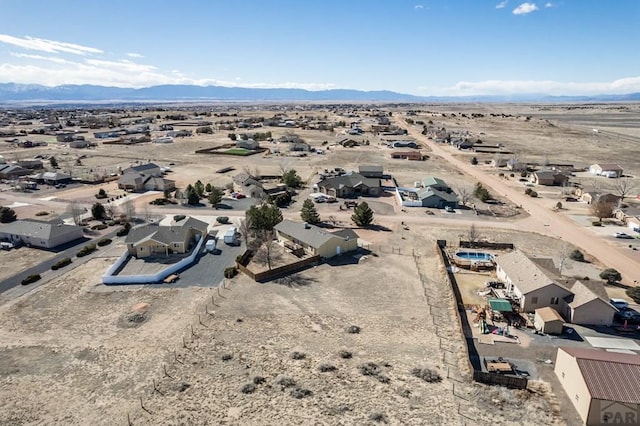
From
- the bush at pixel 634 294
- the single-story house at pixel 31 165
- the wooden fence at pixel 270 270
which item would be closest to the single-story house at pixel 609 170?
the bush at pixel 634 294

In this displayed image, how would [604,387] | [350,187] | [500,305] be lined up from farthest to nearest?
[350,187] < [500,305] < [604,387]

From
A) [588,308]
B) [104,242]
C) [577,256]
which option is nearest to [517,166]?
[577,256]

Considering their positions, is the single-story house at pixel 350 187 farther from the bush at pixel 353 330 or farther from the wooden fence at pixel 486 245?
the bush at pixel 353 330

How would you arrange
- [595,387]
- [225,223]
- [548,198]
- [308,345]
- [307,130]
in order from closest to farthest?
1. [595,387]
2. [308,345]
3. [225,223]
4. [548,198]
5. [307,130]

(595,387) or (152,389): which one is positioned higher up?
(595,387)

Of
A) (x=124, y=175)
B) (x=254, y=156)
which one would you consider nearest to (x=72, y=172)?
(x=124, y=175)

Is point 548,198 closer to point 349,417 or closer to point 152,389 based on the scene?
point 349,417

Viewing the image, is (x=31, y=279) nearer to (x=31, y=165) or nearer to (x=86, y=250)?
(x=86, y=250)
